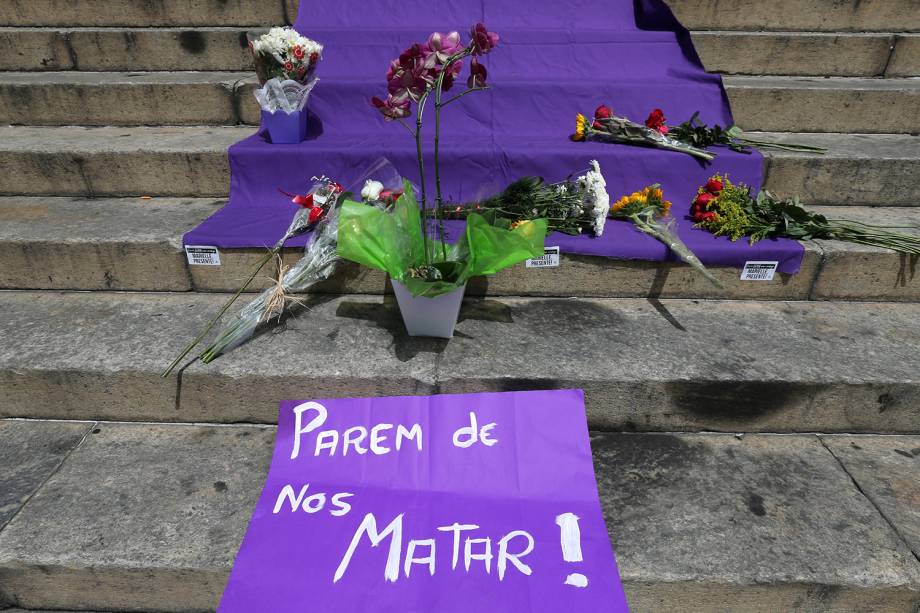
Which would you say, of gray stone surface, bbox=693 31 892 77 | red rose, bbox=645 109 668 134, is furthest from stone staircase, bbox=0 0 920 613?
gray stone surface, bbox=693 31 892 77

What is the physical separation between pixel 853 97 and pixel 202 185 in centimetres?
390

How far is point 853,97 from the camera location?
3.31 m

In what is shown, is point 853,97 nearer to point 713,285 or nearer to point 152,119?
point 713,285

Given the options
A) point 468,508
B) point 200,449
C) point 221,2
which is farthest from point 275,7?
point 468,508

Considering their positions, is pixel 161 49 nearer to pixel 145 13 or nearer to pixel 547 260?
pixel 145 13

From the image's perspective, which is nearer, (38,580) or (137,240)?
(38,580)

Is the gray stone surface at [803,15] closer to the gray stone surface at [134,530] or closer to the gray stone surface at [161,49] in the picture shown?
the gray stone surface at [161,49]

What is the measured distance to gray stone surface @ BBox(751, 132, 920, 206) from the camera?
288cm

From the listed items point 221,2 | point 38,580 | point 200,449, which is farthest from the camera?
point 221,2

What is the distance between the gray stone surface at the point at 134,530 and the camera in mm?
Result: 1665

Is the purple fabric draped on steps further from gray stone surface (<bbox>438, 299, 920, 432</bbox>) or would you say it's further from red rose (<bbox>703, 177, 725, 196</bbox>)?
gray stone surface (<bbox>438, 299, 920, 432</bbox>)

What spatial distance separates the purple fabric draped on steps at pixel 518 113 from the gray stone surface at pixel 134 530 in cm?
101

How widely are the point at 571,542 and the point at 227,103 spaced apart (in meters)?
3.24

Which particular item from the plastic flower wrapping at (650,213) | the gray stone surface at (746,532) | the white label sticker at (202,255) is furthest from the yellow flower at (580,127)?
the white label sticker at (202,255)
